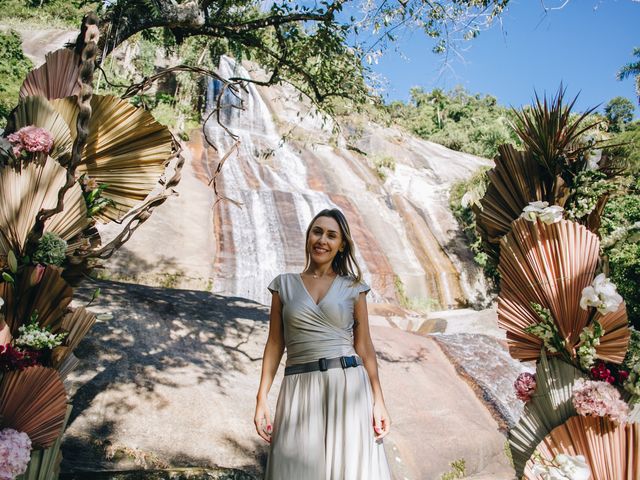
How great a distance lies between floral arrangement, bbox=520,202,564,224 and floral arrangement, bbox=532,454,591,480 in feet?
3.73

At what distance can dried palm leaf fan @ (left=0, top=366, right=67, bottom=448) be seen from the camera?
2.11 meters

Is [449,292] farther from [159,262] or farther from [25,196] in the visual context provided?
[25,196]

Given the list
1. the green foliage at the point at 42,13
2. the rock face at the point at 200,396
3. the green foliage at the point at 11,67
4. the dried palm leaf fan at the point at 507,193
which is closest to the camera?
the dried palm leaf fan at the point at 507,193

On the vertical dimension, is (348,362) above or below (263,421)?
above

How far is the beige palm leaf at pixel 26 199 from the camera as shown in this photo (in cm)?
224

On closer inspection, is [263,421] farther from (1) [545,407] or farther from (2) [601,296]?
A: (2) [601,296]

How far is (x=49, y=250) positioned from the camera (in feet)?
7.53

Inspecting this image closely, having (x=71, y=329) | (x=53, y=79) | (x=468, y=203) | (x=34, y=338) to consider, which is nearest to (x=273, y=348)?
(x=71, y=329)

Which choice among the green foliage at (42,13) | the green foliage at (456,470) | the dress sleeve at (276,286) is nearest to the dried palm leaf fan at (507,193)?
the dress sleeve at (276,286)

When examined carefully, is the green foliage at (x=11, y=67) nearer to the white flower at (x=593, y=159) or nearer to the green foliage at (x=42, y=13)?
the green foliage at (x=42, y=13)

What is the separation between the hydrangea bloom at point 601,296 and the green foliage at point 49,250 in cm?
252

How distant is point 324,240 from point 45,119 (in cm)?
154

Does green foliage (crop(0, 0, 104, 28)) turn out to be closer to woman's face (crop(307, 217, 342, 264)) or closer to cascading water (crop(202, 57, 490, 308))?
cascading water (crop(202, 57, 490, 308))

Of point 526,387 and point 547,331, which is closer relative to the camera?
point 547,331
